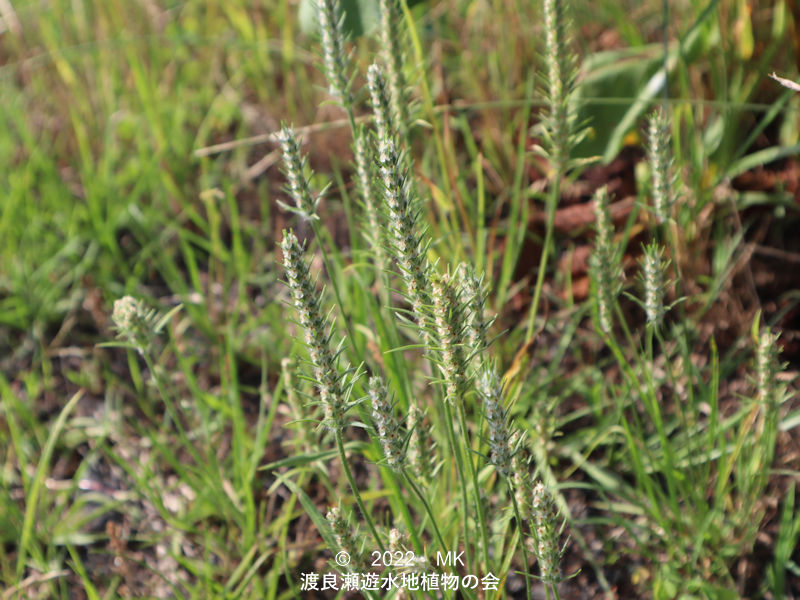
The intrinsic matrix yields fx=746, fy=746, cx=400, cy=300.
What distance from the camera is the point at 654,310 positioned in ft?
4.01

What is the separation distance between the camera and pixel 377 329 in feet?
4.64

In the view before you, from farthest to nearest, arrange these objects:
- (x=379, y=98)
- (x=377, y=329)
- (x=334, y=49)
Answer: (x=377, y=329) → (x=334, y=49) → (x=379, y=98)

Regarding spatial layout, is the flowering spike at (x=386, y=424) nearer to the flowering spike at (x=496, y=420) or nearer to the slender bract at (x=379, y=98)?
the flowering spike at (x=496, y=420)

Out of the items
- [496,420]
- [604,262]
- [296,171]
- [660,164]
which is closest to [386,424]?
[496,420]

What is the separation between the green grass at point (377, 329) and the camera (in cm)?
148

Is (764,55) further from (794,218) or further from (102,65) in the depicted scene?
(102,65)

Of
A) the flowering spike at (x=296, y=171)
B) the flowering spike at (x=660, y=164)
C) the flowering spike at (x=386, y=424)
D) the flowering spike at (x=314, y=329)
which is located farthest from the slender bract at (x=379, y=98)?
the flowering spike at (x=660, y=164)

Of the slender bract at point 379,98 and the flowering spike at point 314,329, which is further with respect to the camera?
the slender bract at point 379,98

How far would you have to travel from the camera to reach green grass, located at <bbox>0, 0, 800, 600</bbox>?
1479 mm

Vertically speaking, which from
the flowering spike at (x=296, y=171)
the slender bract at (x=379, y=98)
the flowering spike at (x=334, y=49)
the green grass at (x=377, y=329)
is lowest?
the green grass at (x=377, y=329)

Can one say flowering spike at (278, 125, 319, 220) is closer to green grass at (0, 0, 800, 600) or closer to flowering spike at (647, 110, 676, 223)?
green grass at (0, 0, 800, 600)

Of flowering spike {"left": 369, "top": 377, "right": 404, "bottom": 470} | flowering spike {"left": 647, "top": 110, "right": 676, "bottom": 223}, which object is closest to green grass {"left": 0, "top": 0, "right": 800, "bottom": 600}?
flowering spike {"left": 647, "top": 110, "right": 676, "bottom": 223}

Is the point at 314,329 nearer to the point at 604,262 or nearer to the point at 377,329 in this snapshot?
the point at 377,329

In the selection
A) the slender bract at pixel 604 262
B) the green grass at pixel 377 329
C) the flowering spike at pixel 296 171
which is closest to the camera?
the flowering spike at pixel 296 171
